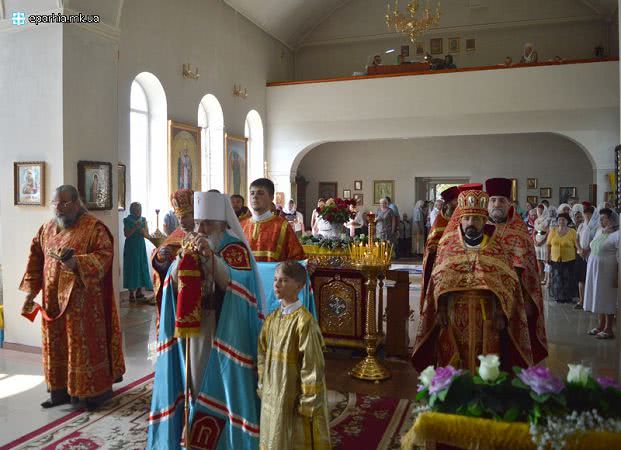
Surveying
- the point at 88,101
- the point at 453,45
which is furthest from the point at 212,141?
the point at 453,45

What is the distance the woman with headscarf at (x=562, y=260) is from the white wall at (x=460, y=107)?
5451 millimetres

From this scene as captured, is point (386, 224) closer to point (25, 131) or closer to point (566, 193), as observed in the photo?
point (566, 193)

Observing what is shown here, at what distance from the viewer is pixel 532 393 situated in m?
2.35

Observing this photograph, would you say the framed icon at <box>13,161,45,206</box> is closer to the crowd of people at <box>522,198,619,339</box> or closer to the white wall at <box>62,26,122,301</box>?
the white wall at <box>62,26,122,301</box>

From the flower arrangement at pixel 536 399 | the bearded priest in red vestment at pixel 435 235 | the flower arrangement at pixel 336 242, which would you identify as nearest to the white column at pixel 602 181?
the flower arrangement at pixel 336 242

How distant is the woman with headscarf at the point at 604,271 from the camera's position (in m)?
7.54

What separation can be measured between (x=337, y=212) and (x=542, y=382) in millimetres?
4992

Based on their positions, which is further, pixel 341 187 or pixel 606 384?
pixel 341 187

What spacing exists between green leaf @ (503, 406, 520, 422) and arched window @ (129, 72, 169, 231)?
11.0m

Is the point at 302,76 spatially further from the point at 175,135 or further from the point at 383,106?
the point at 175,135

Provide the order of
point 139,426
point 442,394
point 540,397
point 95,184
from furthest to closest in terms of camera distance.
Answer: point 95,184, point 139,426, point 442,394, point 540,397

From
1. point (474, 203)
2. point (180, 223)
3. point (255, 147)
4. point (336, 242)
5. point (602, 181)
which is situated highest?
point (255, 147)

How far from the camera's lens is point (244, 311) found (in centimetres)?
358

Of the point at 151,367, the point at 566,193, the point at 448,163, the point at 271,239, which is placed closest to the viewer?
the point at 271,239
